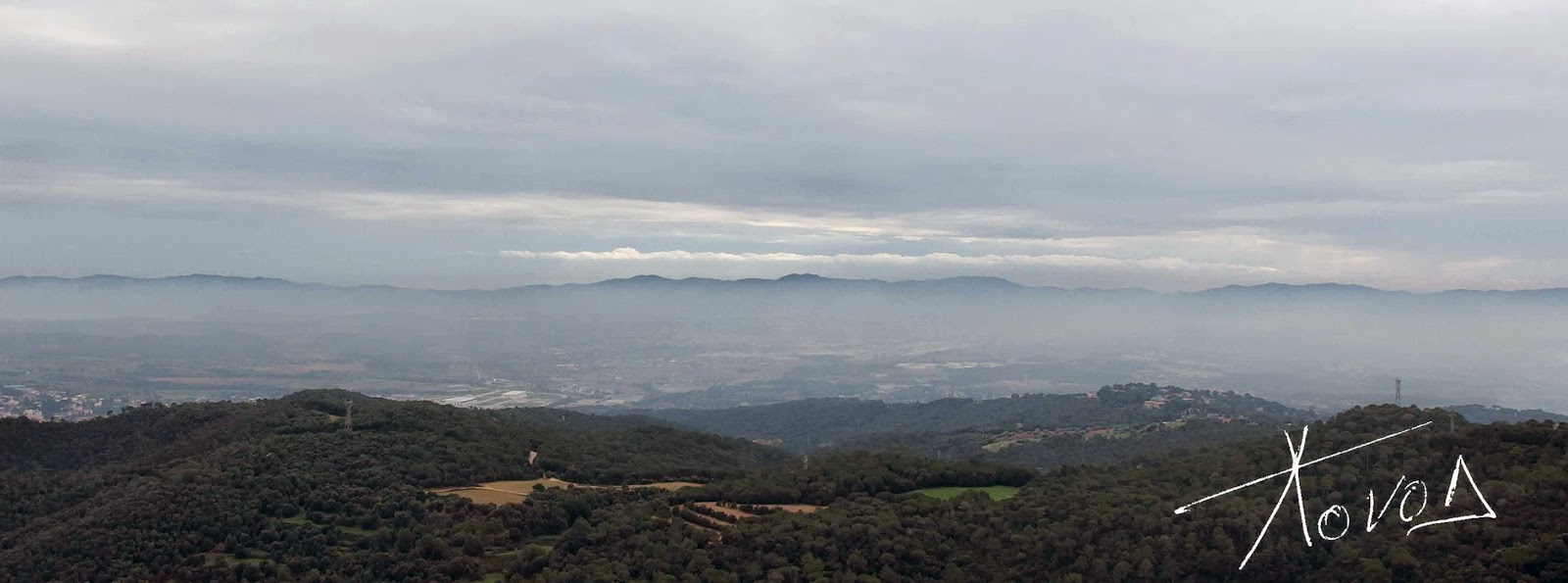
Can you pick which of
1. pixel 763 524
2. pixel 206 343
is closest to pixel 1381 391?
pixel 763 524

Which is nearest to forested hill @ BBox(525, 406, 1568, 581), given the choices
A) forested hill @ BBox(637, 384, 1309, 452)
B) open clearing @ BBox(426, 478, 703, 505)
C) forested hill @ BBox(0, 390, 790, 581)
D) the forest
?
the forest

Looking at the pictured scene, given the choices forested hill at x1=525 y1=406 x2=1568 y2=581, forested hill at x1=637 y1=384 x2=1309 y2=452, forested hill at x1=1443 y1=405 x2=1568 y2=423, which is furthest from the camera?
forested hill at x1=637 y1=384 x2=1309 y2=452

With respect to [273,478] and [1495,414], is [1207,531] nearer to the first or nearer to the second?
[273,478]

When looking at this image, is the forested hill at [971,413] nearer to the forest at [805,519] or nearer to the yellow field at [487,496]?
the forest at [805,519]

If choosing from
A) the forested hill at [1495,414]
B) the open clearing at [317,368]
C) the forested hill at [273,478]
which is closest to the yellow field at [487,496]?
the forested hill at [273,478]
